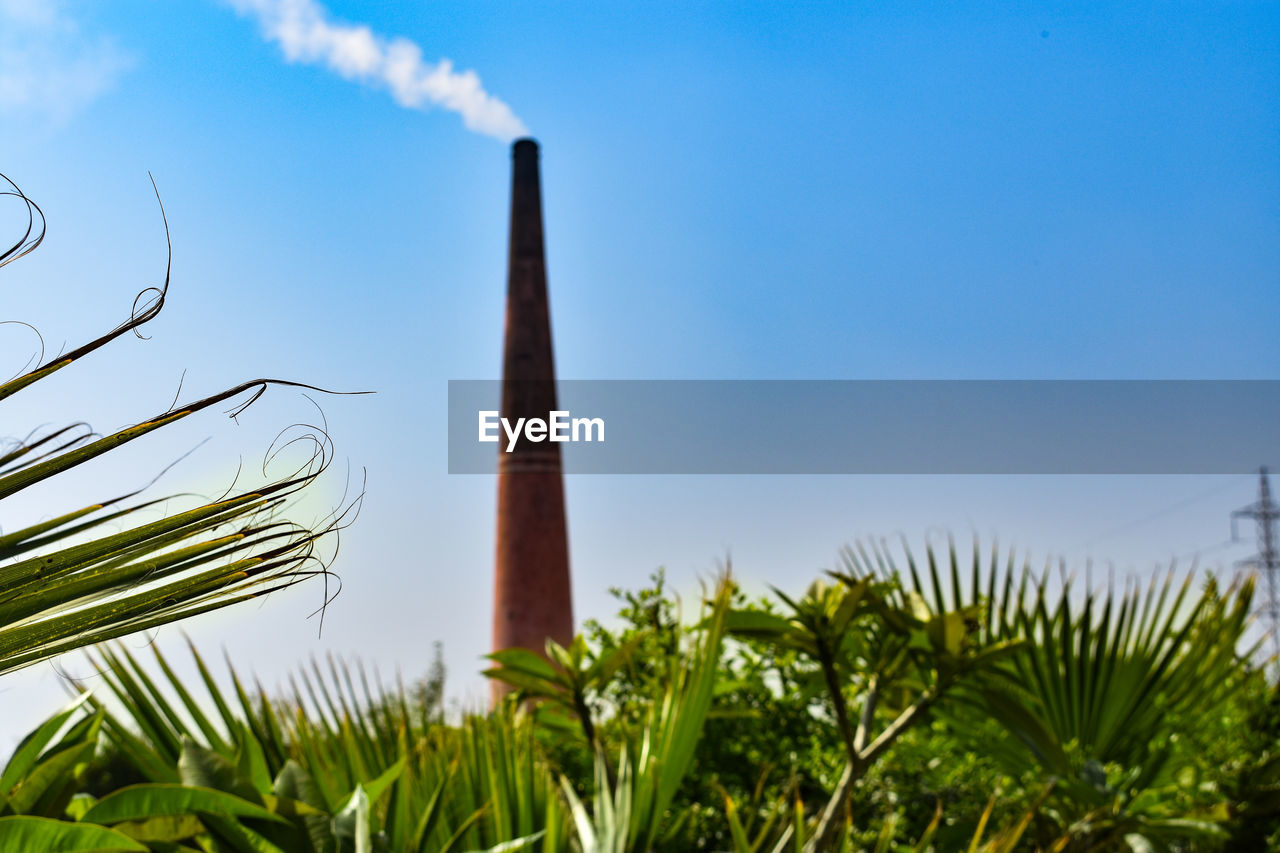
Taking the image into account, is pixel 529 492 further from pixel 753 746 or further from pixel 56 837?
pixel 56 837

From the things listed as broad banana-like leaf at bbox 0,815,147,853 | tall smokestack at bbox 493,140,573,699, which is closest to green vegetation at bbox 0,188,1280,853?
broad banana-like leaf at bbox 0,815,147,853

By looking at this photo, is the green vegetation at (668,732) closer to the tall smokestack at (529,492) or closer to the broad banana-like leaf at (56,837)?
the broad banana-like leaf at (56,837)

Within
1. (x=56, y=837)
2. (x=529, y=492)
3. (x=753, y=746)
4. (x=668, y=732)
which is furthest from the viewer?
(x=529, y=492)

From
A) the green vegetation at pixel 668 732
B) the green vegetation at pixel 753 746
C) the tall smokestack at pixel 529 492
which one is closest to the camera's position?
the green vegetation at pixel 668 732

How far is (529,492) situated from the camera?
41.1ft

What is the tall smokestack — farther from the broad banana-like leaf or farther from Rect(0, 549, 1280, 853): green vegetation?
the broad banana-like leaf

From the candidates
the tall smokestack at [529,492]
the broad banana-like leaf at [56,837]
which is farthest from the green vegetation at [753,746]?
the tall smokestack at [529,492]

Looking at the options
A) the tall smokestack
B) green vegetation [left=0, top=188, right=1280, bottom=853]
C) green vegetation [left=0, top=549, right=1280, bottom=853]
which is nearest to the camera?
green vegetation [left=0, top=188, right=1280, bottom=853]

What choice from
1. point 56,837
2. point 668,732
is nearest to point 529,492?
point 668,732

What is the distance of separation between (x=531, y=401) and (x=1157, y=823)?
36.5 ft

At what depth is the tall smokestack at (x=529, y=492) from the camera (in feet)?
40.1

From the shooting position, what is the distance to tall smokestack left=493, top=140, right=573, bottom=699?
481 inches

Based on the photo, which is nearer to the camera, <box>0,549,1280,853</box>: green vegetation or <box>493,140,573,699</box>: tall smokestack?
<box>0,549,1280,853</box>: green vegetation

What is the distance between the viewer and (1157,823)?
211 centimetres
